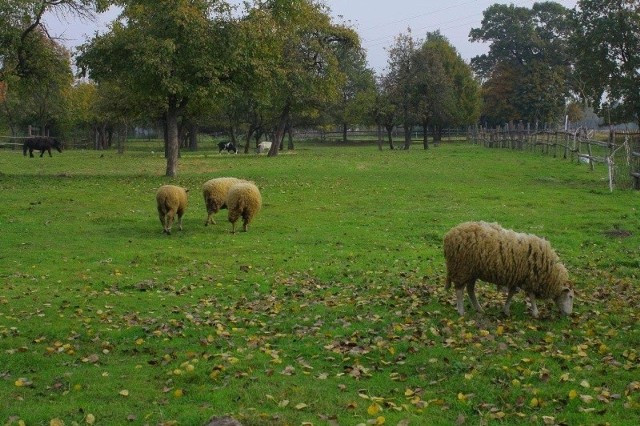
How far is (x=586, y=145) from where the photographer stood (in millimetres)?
48844

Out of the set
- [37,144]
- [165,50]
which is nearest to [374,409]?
[165,50]

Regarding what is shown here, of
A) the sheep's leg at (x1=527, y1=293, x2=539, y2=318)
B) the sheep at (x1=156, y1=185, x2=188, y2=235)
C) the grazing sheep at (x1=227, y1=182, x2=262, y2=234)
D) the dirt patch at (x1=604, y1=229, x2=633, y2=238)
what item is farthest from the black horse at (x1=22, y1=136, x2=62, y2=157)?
the sheep's leg at (x1=527, y1=293, x2=539, y2=318)

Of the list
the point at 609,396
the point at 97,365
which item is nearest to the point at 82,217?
the point at 97,365

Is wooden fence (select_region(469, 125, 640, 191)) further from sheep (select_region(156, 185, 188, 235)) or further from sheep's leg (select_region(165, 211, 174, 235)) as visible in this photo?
sheep's leg (select_region(165, 211, 174, 235))

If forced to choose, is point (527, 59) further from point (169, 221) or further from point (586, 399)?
point (586, 399)

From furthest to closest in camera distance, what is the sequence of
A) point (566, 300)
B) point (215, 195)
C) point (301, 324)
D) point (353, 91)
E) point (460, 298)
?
point (353, 91) < point (215, 195) < point (460, 298) < point (566, 300) < point (301, 324)

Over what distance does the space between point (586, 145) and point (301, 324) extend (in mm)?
41389

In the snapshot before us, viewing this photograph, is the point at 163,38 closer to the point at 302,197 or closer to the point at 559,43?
the point at 302,197

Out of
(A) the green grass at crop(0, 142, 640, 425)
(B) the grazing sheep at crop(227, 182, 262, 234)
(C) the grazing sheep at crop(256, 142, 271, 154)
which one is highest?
(C) the grazing sheep at crop(256, 142, 271, 154)

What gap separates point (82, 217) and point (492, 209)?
44.3 feet

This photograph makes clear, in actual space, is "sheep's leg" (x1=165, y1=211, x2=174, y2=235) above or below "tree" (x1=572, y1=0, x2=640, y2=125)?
below

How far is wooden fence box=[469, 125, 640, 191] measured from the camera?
2961 cm

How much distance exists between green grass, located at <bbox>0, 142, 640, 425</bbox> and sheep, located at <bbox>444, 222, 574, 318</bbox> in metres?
0.38

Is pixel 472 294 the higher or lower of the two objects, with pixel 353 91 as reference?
lower
